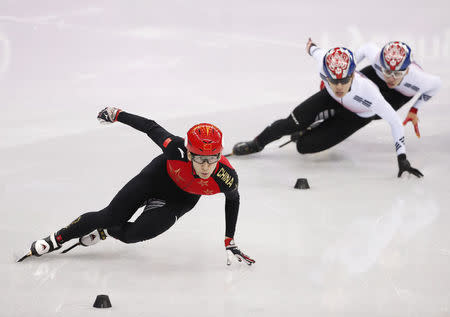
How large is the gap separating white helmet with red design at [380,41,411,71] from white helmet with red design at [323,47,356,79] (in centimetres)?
61

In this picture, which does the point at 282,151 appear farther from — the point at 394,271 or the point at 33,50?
the point at 33,50

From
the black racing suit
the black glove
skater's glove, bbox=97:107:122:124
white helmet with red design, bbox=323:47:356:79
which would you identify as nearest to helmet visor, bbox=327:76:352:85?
white helmet with red design, bbox=323:47:356:79

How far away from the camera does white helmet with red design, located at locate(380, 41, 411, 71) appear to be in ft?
21.5

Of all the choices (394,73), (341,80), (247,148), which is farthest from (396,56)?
(247,148)

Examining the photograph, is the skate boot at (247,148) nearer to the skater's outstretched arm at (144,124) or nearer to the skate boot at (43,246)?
the skater's outstretched arm at (144,124)

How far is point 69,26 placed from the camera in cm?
1065

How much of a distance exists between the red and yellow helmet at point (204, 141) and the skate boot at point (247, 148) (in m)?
2.94

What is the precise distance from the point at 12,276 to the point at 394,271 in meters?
2.12

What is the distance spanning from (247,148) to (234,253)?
2827 mm

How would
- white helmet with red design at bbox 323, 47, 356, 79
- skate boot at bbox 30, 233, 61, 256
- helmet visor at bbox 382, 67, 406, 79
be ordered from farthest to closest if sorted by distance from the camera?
helmet visor at bbox 382, 67, 406, 79
white helmet with red design at bbox 323, 47, 356, 79
skate boot at bbox 30, 233, 61, 256

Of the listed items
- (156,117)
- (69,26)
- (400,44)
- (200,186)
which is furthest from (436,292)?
(69,26)

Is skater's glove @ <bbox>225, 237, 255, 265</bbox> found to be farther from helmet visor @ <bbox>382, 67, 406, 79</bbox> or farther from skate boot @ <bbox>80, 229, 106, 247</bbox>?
helmet visor @ <bbox>382, 67, 406, 79</bbox>

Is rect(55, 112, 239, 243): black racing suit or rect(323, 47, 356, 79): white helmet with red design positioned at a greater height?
rect(323, 47, 356, 79): white helmet with red design

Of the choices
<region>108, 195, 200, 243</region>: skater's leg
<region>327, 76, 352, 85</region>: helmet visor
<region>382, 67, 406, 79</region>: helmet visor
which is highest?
<region>327, 76, 352, 85</region>: helmet visor
